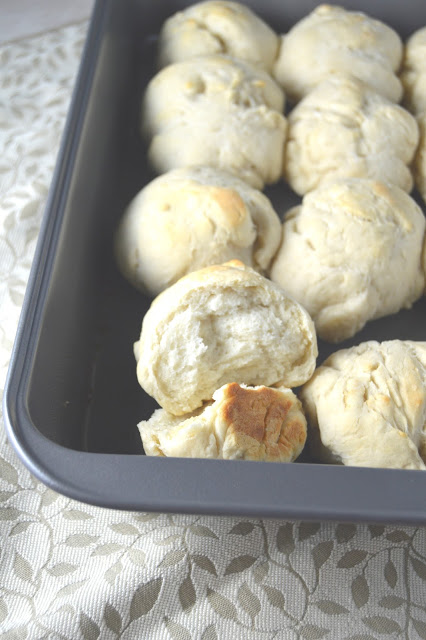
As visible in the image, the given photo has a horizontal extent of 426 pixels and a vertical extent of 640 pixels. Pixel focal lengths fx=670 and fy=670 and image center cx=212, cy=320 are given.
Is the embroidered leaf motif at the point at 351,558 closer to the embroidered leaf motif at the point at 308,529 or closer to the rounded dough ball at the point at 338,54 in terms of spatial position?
the embroidered leaf motif at the point at 308,529

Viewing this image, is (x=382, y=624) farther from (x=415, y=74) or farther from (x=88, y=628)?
(x=415, y=74)

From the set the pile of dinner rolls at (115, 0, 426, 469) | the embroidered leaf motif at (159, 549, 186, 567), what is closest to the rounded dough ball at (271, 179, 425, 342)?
the pile of dinner rolls at (115, 0, 426, 469)

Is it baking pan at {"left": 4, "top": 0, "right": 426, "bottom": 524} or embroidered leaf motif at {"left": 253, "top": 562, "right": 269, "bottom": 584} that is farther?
embroidered leaf motif at {"left": 253, "top": 562, "right": 269, "bottom": 584}

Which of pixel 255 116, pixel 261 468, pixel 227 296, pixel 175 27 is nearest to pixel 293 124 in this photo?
pixel 255 116

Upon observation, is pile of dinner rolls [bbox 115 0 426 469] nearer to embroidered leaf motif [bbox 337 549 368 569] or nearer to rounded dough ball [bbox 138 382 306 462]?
rounded dough ball [bbox 138 382 306 462]

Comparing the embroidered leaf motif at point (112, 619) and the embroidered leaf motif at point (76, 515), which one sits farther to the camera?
the embroidered leaf motif at point (76, 515)

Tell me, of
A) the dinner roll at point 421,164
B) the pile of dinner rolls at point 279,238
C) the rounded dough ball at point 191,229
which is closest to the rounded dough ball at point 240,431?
the pile of dinner rolls at point 279,238
